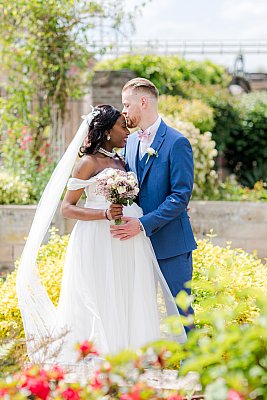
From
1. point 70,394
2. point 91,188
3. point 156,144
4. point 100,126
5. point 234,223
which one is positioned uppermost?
point 100,126

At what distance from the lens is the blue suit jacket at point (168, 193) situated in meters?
4.09

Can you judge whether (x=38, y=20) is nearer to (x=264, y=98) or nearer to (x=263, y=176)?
(x=263, y=176)

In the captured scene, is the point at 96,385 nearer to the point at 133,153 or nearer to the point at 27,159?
the point at 133,153

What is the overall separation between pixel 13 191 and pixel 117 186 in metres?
4.62

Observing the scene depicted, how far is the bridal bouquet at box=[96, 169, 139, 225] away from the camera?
3.84m

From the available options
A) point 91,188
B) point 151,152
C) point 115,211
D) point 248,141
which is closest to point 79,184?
Answer: point 91,188

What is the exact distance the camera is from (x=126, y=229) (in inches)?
159

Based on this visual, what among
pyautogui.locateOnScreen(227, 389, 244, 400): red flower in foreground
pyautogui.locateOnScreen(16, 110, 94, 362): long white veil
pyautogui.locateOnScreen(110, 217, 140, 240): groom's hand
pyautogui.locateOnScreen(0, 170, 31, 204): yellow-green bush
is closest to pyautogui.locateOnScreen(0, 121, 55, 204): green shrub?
pyautogui.locateOnScreen(0, 170, 31, 204): yellow-green bush

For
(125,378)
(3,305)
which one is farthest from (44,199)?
(125,378)

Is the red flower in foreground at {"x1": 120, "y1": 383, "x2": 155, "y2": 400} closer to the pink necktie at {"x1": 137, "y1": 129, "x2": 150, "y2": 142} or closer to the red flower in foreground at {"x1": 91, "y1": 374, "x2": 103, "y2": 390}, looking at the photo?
the red flower in foreground at {"x1": 91, "y1": 374, "x2": 103, "y2": 390}

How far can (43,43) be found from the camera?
938 cm

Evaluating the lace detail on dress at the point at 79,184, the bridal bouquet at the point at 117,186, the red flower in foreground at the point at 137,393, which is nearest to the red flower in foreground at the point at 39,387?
the red flower in foreground at the point at 137,393

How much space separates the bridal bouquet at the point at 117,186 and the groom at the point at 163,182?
0.64 ft

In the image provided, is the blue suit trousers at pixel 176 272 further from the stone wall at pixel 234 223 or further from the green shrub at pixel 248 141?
the green shrub at pixel 248 141
